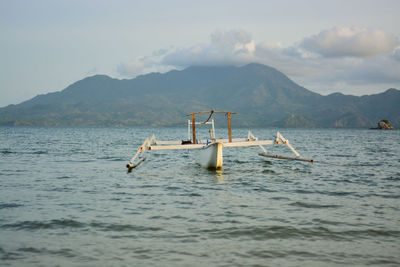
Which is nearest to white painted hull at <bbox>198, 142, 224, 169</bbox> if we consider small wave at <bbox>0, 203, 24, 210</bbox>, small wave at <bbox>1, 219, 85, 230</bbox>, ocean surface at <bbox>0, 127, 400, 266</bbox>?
ocean surface at <bbox>0, 127, 400, 266</bbox>

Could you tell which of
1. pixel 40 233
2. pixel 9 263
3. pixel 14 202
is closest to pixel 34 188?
pixel 14 202

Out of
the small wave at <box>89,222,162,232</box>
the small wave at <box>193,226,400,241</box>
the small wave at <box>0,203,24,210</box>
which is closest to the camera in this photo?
the small wave at <box>193,226,400,241</box>

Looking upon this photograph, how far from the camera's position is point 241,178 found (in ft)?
71.2

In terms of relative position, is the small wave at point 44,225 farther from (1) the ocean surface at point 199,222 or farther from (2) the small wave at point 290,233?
(2) the small wave at point 290,233

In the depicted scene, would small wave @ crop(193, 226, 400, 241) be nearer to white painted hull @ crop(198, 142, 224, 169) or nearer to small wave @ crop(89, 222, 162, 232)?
small wave @ crop(89, 222, 162, 232)

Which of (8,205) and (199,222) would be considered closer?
(199,222)

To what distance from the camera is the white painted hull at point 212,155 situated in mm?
24003

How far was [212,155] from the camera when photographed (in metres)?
24.5

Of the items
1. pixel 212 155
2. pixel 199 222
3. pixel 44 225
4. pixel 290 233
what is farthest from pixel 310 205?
pixel 212 155

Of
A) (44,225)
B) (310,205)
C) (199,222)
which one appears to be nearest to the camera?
(44,225)

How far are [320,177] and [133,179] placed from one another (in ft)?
37.5

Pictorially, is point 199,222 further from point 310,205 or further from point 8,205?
point 8,205

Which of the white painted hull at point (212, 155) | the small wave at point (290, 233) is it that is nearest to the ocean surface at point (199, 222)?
the small wave at point (290, 233)

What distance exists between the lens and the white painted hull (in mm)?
24003
